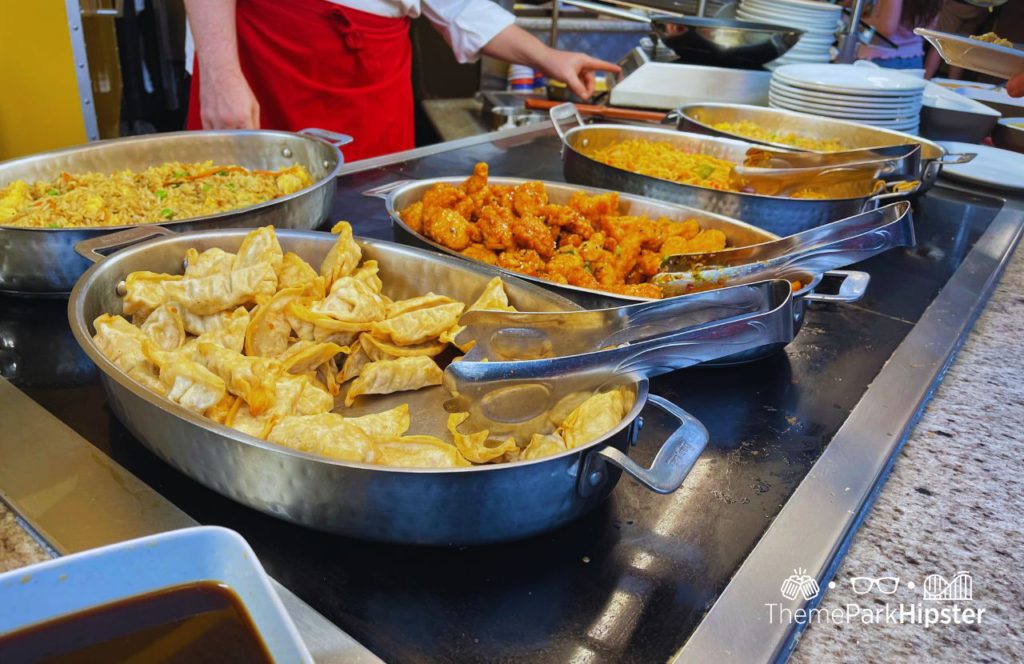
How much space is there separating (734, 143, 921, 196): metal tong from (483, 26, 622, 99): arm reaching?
1.30 meters

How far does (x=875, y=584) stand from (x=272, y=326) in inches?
39.4

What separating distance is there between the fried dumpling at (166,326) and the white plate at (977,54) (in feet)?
9.17

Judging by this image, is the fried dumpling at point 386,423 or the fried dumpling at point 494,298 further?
the fried dumpling at point 494,298

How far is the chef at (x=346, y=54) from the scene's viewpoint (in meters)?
2.75

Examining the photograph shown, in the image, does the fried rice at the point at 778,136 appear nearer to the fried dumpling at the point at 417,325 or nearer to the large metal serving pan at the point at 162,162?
the large metal serving pan at the point at 162,162

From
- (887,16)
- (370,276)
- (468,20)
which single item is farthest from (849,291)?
(887,16)

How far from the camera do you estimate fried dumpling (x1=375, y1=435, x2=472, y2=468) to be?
95 centimetres

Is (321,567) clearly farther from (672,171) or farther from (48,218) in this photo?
(672,171)

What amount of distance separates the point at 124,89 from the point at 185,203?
4.07 m

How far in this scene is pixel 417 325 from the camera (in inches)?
50.2

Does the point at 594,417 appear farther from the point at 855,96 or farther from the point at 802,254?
the point at 855,96

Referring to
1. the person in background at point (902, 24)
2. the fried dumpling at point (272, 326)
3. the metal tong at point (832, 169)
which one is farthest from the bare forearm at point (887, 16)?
the fried dumpling at point (272, 326)

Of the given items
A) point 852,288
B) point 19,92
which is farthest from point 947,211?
point 19,92

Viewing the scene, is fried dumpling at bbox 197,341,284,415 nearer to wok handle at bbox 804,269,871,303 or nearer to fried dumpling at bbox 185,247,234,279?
fried dumpling at bbox 185,247,234,279
